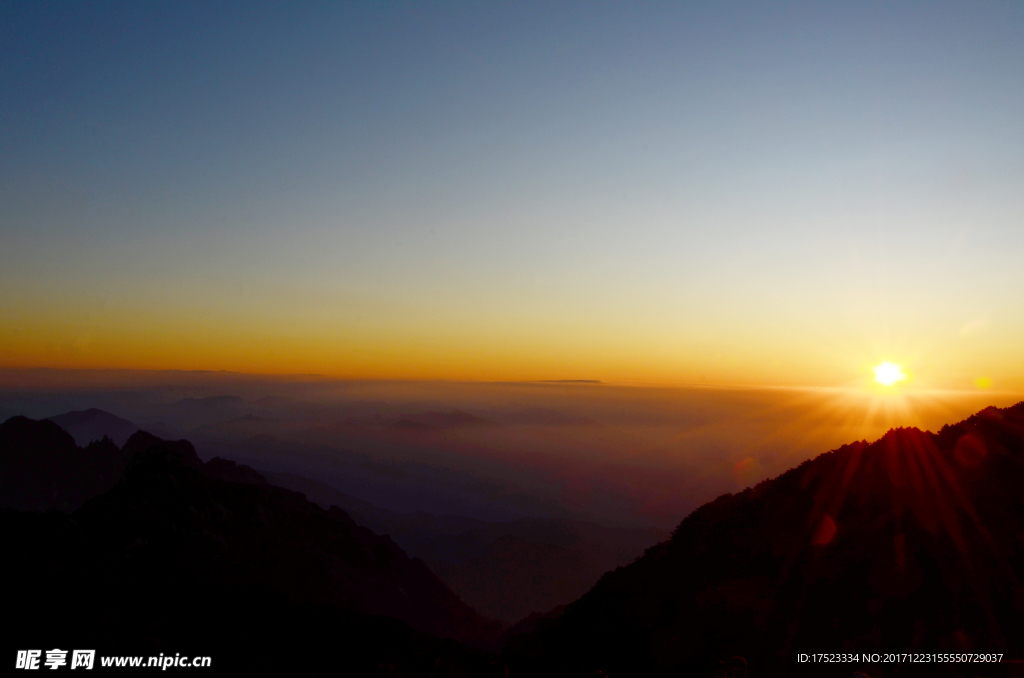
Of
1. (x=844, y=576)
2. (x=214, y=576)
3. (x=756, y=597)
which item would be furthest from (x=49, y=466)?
(x=844, y=576)

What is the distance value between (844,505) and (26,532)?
53189mm

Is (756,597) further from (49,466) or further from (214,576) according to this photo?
(49,466)

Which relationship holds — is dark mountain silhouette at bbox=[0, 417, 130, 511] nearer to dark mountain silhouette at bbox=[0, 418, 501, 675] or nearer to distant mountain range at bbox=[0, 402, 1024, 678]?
dark mountain silhouette at bbox=[0, 418, 501, 675]

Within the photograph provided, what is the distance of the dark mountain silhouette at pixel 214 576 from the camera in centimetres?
2356

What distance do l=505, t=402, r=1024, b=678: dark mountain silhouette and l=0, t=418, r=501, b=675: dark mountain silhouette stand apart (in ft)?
31.4

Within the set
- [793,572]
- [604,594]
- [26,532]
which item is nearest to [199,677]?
[604,594]

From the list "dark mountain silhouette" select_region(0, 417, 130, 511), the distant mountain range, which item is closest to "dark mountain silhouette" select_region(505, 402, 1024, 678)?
the distant mountain range

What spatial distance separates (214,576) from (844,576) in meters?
54.2

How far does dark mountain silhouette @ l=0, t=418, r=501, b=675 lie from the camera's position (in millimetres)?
23562

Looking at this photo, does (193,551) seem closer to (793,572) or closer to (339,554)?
(339,554)

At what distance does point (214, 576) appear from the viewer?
51281mm

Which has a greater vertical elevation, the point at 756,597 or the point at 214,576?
the point at 756,597

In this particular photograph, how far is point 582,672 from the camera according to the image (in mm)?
21062

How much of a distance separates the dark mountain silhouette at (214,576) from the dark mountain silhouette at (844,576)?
957 centimetres
